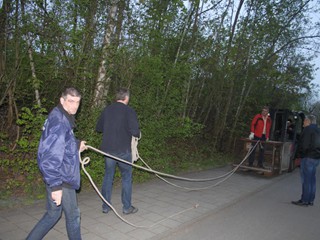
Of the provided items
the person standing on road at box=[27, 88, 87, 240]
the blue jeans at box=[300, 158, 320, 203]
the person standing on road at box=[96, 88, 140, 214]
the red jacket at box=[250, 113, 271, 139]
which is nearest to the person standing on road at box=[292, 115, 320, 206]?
the blue jeans at box=[300, 158, 320, 203]

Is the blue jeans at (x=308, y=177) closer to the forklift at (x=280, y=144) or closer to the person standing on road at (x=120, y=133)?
Answer: the forklift at (x=280, y=144)

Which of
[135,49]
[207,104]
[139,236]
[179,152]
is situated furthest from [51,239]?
[207,104]

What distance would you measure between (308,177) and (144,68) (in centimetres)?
467

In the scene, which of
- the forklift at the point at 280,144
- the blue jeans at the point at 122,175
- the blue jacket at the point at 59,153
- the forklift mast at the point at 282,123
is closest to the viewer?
the blue jacket at the point at 59,153

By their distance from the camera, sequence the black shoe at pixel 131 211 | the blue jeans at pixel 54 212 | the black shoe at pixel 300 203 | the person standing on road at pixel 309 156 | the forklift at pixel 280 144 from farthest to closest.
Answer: the forklift at pixel 280 144
the black shoe at pixel 300 203
the person standing on road at pixel 309 156
the black shoe at pixel 131 211
the blue jeans at pixel 54 212

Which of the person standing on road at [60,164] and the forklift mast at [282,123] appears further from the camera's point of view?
the forklift mast at [282,123]

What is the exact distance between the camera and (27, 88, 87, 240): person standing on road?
2.93 meters

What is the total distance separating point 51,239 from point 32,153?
249 centimetres

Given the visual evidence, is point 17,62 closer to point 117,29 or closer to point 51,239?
point 117,29

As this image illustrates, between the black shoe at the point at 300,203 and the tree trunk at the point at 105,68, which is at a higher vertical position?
the tree trunk at the point at 105,68

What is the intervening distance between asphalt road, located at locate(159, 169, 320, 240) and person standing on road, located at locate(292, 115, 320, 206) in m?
0.26

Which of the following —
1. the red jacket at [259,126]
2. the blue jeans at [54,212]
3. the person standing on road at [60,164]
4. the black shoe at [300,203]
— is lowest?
the black shoe at [300,203]

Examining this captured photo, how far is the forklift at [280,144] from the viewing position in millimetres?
9633

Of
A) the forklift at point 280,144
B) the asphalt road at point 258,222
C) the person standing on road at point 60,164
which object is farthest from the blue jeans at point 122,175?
the forklift at point 280,144
